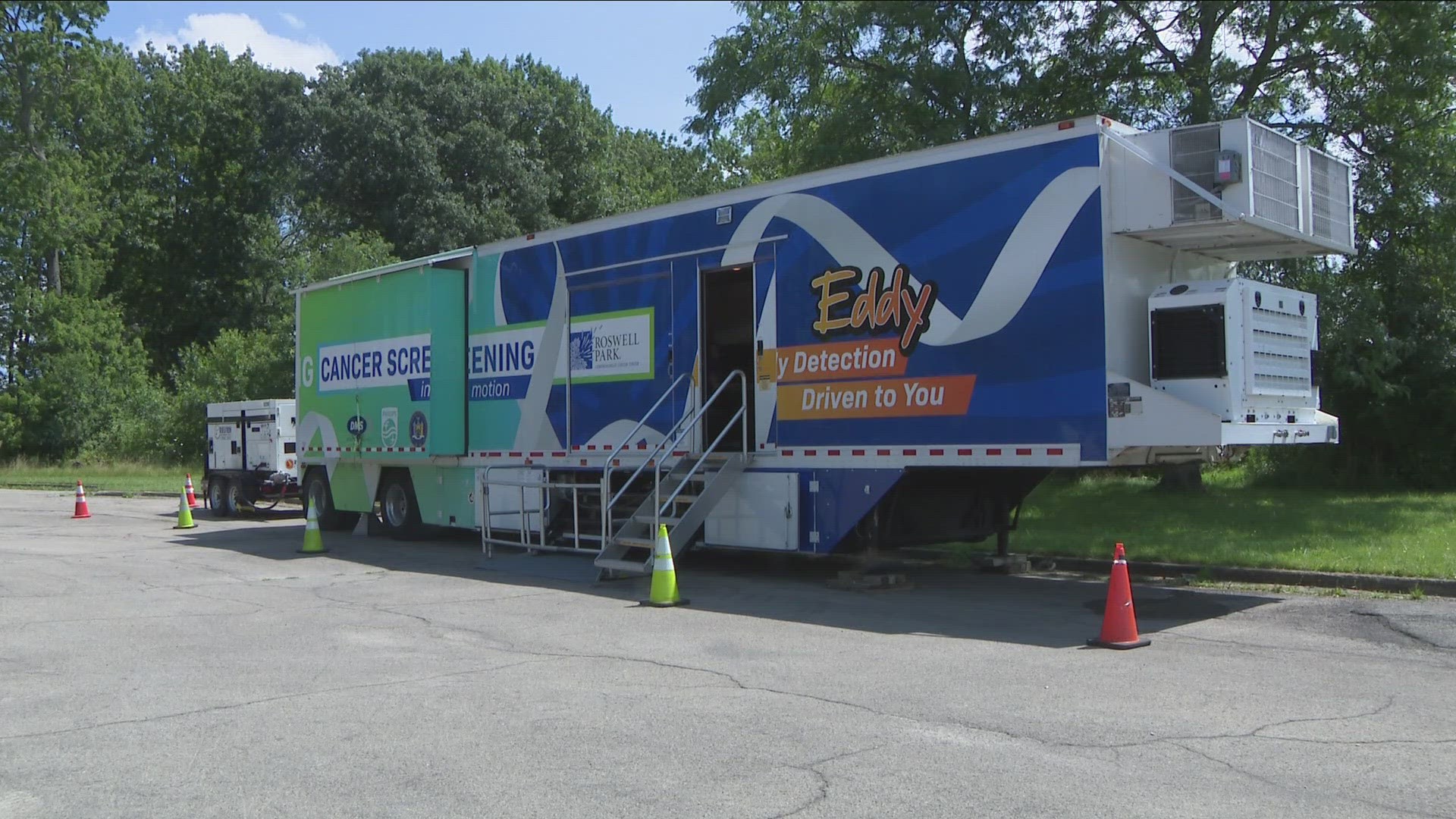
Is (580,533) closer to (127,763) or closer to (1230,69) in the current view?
(127,763)

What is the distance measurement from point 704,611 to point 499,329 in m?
6.53

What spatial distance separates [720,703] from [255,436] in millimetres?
17921

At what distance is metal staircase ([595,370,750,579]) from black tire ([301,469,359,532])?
23.5 feet

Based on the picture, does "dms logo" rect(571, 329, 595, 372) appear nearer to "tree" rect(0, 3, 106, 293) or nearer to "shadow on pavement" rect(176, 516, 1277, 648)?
"shadow on pavement" rect(176, 516, 1277, 648)

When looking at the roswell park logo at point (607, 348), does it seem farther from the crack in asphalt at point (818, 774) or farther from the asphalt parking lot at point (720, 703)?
the crack in asphalt at point (818, 774)

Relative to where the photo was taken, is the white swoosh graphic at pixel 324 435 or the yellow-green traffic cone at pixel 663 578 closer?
the yellow-green traffic cone at pixel 663 578

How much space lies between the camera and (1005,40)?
1917 centimetres

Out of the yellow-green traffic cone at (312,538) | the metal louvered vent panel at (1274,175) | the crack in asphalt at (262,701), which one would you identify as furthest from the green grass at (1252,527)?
the yellow-green traffic cone at (312,538)

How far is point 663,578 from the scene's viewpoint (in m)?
10.7

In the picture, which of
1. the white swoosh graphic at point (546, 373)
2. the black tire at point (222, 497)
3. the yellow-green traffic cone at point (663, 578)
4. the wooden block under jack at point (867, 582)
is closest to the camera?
the yellow-green traffic cone at point (663, 578)

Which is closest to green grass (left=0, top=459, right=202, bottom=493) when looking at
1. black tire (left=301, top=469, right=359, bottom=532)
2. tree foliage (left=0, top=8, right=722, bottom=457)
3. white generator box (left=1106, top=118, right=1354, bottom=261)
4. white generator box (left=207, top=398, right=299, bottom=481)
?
tree foliage (left=0, top=8, right=722, bottom=457)

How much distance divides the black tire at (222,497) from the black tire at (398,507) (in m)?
5.99

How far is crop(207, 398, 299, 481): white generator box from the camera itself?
22.2 m

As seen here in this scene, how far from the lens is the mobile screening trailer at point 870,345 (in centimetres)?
966
